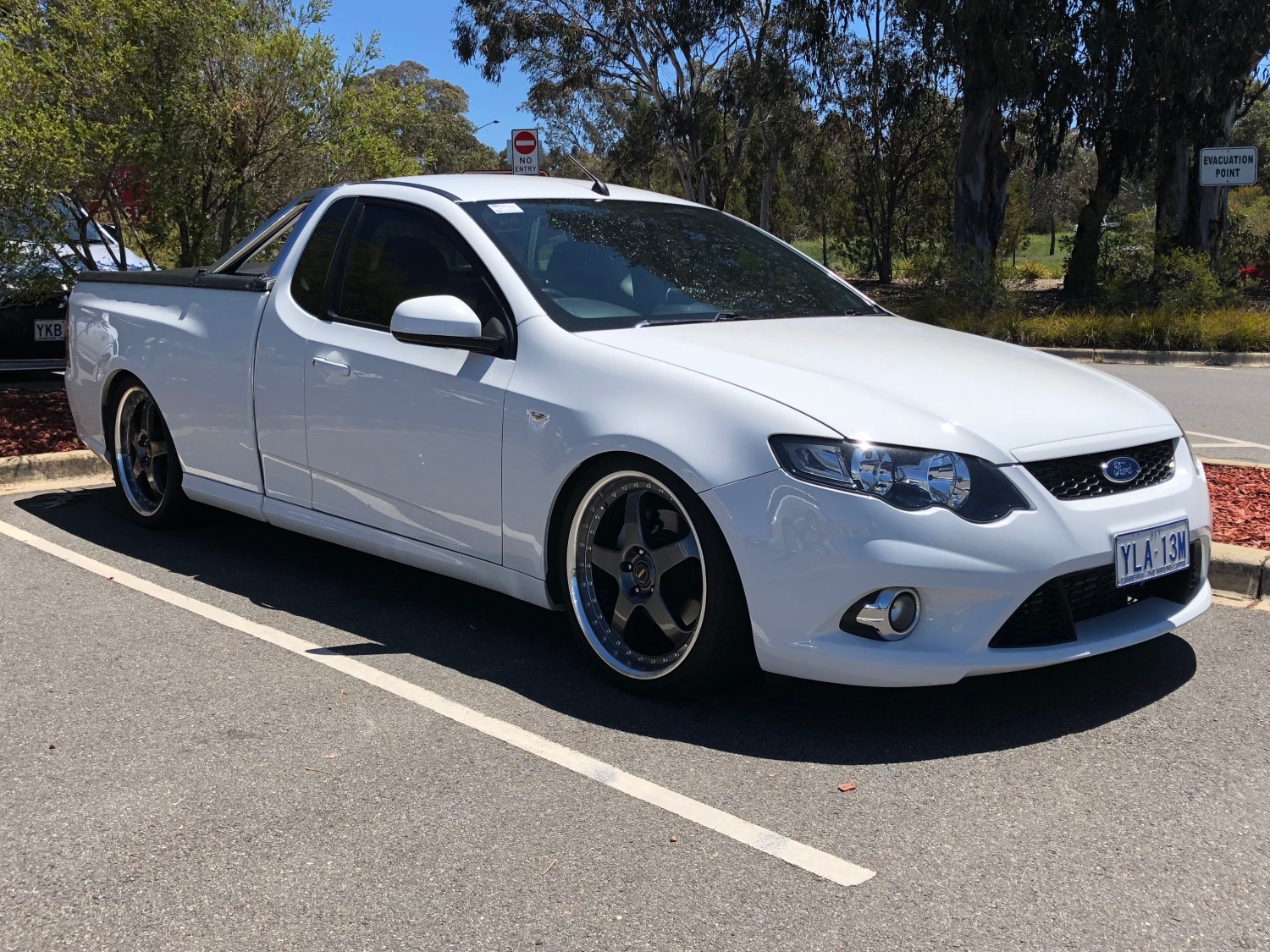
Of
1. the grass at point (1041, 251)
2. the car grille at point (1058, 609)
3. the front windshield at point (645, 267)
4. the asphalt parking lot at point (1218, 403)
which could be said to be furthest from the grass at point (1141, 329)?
the grass at point (1041, 251)

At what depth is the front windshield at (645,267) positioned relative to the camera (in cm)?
463

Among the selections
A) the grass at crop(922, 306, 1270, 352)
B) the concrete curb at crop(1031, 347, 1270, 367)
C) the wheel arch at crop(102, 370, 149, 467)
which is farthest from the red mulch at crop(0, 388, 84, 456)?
the grass at crop(922, 306, 1270, 352)

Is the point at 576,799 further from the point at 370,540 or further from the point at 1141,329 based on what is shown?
the point at 1141,329

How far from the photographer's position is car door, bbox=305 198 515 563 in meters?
4.49

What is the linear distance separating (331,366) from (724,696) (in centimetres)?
202

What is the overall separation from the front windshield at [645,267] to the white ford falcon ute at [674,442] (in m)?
0.01

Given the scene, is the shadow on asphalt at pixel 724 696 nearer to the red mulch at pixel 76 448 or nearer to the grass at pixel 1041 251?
the red mulch at pixel 76 448

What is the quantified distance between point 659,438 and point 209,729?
164 cm

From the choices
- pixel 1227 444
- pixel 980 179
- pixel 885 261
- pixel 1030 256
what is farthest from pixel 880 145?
pixel 1030 256

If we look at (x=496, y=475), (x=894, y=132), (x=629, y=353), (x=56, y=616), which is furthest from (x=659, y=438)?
(x=894, y=132)

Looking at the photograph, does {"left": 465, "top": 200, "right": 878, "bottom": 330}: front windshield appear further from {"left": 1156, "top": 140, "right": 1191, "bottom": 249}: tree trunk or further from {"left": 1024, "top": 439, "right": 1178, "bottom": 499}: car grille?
{"left": 1156, "top": 140, "right": 1191, "bottom": 249}: tree trunk

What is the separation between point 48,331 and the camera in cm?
1037

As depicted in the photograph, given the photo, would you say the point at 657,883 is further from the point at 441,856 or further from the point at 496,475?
the point at 496,475

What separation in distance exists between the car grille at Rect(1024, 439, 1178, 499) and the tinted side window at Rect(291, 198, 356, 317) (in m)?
2.97
